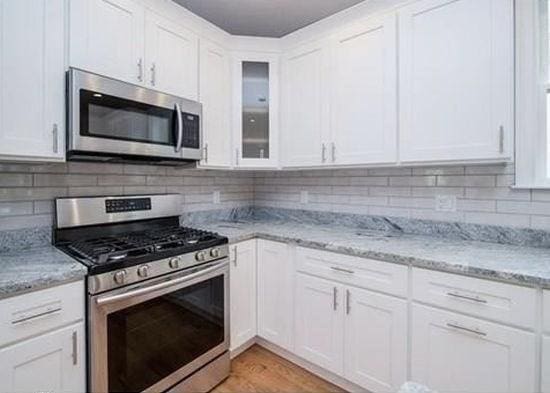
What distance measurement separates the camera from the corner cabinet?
5.04 ft

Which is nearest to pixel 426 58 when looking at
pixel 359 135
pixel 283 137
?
pixel 359 135

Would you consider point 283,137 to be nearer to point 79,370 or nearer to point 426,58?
point 426,58

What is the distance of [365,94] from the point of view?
1967 mm

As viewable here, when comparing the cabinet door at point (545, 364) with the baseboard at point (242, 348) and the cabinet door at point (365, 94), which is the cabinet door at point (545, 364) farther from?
the baseboard at point (242, 348)

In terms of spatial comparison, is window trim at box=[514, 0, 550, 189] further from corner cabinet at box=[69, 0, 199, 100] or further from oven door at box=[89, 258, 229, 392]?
corner cabinet at box=[69, 0, 199, 100]

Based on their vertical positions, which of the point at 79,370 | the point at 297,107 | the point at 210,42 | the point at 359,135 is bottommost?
the point at 79,370

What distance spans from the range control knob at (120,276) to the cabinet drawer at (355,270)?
1.04m

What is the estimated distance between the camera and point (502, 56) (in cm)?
150

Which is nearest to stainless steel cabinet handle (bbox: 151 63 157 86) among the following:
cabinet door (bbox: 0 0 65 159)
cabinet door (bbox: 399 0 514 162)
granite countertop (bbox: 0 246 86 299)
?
cabinet door (bbox: 0 0 65 159)

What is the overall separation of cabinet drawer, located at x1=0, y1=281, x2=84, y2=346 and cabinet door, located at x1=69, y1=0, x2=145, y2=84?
1074mm

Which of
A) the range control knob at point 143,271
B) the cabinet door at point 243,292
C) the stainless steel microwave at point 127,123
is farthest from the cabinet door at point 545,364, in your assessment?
the stainless steel microwave at point 127,123

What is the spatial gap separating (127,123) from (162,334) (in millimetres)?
1143

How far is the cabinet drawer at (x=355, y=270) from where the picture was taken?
156cm

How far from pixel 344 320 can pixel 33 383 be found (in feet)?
4.82
